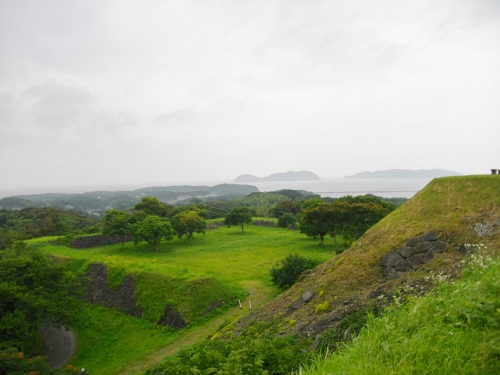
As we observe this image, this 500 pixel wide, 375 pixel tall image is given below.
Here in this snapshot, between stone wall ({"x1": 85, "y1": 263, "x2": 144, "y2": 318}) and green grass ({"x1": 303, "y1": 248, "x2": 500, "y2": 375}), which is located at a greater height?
green grass ({"x1": 303, "y1": 248, "x2": 500, "y2": 375})

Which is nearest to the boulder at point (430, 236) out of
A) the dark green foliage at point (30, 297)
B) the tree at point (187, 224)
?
the dark green foliage at point (30, 297)

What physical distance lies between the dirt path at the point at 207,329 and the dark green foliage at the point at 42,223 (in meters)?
33.0

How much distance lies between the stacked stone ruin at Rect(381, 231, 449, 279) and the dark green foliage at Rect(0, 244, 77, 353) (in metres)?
18.8

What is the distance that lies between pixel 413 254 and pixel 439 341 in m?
11.3

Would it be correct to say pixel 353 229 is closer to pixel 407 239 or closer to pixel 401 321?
pixel 407 239

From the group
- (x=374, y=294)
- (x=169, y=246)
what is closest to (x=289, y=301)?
(x=374, y=294)

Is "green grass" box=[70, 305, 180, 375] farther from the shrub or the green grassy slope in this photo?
the shrub

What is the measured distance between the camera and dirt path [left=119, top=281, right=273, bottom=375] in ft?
50.2

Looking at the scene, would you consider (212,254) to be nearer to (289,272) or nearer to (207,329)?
(289,272)

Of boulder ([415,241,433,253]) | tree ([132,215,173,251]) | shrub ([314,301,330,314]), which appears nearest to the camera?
shrub ([314,301,330,314])

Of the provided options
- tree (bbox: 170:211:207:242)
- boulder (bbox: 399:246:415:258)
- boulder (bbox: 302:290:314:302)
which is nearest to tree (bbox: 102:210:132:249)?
tree (bbox: 170:211:207:242)

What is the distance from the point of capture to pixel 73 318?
1833 centimetres

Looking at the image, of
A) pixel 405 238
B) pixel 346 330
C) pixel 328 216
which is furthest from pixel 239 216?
pixel 346 330

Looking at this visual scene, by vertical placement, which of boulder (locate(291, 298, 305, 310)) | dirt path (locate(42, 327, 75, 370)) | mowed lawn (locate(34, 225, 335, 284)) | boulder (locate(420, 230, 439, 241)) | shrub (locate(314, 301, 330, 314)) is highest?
boulder (locate(420, 230, 439, 241))
